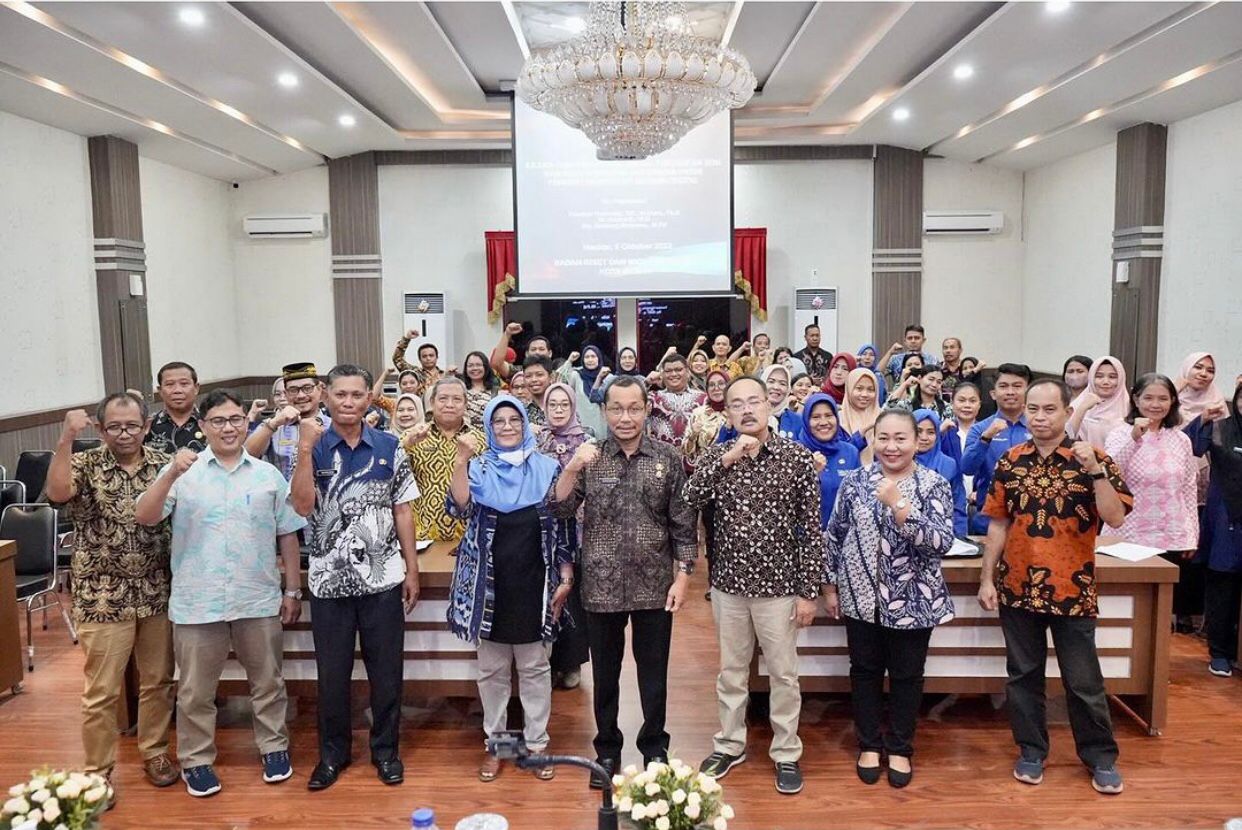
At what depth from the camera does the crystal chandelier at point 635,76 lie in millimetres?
4242

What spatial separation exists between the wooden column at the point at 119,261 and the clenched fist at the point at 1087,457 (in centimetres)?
788

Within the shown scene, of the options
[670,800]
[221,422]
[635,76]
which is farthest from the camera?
[635,76]

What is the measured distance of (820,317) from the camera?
9750 millimetres

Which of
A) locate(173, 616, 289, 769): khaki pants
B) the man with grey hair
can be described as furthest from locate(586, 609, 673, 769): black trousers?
locate(173, 616, 289, 769): khaki pants

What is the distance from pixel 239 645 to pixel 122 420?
91 centimetres

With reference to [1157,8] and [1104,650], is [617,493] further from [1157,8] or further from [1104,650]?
[1157,8]

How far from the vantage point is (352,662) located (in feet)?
9.87

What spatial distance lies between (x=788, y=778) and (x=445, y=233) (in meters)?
8.43

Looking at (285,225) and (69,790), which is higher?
(285,225)

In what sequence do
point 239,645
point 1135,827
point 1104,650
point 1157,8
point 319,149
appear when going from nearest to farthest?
1. point 1135,827
2. point 239,645
3. point 1104,650
4. point 1157,8
5. point 319,149

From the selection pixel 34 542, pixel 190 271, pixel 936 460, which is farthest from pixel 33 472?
pixel 936 460

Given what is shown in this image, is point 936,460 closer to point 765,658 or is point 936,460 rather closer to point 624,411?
point 765,658

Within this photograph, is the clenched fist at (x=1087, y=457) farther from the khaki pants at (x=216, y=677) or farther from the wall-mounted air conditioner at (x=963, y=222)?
the wall-mounted air conditioner at (x=963, y=222)

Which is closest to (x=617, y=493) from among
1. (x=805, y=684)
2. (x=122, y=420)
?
(x=805, y=684)
